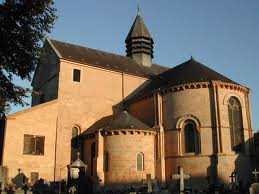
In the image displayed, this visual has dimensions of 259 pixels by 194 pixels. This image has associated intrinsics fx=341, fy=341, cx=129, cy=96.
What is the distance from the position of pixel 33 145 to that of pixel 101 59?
12.4 meters

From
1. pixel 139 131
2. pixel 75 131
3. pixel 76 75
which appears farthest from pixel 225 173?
pixel 76 75

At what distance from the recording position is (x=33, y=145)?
27391 millimetres

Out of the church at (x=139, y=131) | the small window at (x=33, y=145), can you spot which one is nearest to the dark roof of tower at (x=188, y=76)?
the church at (x=139, y=131)

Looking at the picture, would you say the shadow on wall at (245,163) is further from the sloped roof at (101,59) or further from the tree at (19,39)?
the tree at (19,39)

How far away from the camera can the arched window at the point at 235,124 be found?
1035 inches

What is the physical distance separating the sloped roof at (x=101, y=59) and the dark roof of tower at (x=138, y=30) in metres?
4.10

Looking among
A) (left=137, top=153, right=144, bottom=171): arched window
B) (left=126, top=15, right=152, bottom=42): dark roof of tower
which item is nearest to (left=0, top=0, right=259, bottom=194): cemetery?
(left=137, top=153, right=144, bottom=171): arched window

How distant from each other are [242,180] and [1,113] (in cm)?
1876

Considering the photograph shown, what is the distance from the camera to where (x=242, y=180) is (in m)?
25.2

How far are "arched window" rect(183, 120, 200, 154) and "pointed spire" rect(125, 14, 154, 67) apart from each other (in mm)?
15338

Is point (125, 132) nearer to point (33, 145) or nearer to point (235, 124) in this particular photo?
point (33, 145)

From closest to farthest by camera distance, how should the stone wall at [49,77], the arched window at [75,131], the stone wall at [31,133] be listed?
the stone wall at [31,133], the arched window at [75,131], the stone wall at [49,77]

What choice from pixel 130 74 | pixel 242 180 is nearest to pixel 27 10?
pixel 242 180

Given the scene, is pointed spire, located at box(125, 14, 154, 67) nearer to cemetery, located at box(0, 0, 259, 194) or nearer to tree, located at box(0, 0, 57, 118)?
cemetery, located at box(0, 0, 259, 194)
